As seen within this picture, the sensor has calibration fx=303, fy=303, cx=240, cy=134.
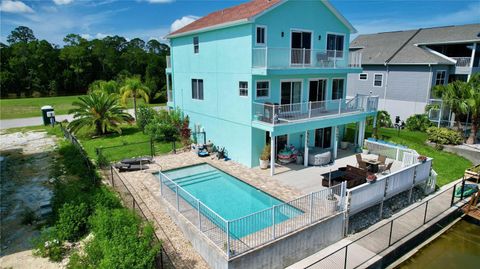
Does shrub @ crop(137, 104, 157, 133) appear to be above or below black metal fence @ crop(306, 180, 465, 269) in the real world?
above

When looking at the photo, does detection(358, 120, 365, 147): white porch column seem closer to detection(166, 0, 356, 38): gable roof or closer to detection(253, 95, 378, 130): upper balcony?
detection(253, 95, 378, 130): upper balcony

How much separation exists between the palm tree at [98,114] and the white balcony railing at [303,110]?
1418 cm

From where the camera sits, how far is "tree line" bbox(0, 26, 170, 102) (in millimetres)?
59312

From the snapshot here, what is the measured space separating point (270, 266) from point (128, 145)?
15.9 metres

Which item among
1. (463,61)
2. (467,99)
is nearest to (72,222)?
(467,99)

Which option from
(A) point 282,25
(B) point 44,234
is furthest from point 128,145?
(A) point 282,25

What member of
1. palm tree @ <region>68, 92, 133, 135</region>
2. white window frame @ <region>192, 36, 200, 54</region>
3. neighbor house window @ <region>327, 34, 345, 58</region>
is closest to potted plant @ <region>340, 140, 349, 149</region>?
neighbor house window @ <region>327, 34, 345, 58</region>

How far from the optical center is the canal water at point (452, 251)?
434 inches

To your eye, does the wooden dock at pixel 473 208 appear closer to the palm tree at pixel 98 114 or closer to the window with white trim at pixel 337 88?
the window with white trim at pixel 337 88

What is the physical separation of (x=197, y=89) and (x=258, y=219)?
43.6ft

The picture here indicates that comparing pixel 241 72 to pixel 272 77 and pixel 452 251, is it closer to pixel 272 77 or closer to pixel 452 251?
pixel 272 77

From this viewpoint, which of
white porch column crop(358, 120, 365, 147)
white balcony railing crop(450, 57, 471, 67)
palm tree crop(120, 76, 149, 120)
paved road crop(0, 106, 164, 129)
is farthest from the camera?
paved road crop(0, 106, 164, 129)

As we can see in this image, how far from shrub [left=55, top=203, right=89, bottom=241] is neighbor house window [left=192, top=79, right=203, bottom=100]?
12003 mm

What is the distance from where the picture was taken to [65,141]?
→ 2394cm
